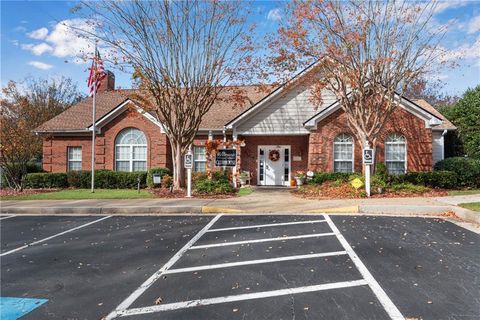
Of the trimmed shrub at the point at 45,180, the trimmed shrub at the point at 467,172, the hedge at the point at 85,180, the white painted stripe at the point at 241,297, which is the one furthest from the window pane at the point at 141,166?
the white painted stripe at the point at 241,297

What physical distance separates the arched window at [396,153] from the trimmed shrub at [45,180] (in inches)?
701

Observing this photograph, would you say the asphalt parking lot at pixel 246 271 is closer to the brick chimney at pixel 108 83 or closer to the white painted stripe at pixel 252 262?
the white painted stripe at pixel 252 262

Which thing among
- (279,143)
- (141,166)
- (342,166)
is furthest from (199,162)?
(342,166)

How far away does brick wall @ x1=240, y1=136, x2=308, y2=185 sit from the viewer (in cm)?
1864

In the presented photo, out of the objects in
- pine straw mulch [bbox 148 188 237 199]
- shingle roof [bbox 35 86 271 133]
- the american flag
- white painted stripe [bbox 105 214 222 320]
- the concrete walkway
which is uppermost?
the american flag

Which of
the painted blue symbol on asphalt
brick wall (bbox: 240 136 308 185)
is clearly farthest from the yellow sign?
the painted blue symbol on asphalt

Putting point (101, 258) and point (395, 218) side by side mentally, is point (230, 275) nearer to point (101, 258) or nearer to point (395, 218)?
point (101, 258)

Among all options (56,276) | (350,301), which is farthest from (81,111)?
(350,301)

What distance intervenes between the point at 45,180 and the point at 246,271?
58.6ft

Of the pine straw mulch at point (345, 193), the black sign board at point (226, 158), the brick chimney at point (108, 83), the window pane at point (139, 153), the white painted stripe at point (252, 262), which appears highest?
the brick chimney at point (108, 83)

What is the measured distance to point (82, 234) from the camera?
7.91 m

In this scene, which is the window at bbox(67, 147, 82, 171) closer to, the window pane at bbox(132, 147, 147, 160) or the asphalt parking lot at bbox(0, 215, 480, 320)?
the window pane at bbox(132, 147, 147, 160)

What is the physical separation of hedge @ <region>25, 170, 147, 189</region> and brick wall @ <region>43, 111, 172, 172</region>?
1422 mm

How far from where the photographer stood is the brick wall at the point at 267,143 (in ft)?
61.2
